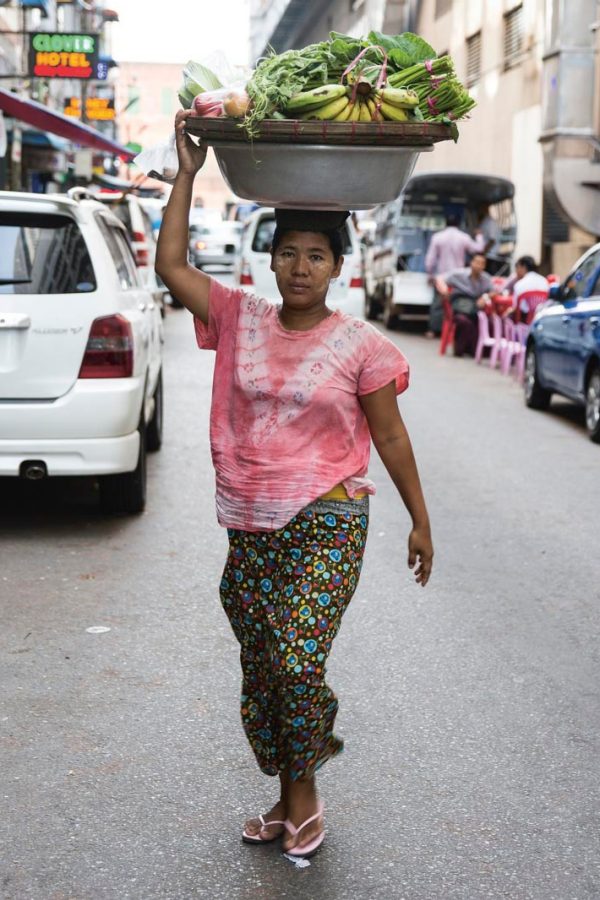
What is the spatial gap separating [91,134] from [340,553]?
1661 cm

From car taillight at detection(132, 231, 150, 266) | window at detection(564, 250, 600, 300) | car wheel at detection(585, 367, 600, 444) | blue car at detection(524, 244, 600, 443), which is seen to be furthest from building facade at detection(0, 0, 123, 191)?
car wheel at detection(585, 367, 600, 444)

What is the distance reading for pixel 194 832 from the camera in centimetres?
385

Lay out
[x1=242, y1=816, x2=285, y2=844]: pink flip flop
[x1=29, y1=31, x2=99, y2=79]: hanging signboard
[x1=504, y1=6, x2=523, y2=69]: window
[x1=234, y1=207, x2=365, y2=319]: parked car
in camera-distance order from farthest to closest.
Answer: [x1=504, y1=6, x2=523, y2=69]: window, [x1=29, y1=31, x2=99, y2=79]: hanging signboard, [x1=234, y1=207, x2=365, y2=319]: parked car, [x1=242, y1=816, x2=285, y2=844]: pink flip flop

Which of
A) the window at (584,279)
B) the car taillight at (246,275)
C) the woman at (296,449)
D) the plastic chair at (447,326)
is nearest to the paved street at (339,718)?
the woman at (296,449)

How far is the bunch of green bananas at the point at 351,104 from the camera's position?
3375 millimetres

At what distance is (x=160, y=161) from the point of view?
140 inches

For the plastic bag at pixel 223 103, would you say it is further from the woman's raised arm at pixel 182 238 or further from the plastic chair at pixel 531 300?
the plastic chair at pixel 531 300

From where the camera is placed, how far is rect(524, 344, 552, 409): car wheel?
46.0 ft

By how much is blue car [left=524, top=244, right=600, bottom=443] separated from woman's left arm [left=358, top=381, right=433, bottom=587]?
8.29 metres

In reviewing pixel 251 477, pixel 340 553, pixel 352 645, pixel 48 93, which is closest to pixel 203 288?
pixel 251 477

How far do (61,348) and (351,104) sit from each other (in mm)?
4124

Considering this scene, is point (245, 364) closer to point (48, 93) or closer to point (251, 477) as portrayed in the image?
point (251, 477)

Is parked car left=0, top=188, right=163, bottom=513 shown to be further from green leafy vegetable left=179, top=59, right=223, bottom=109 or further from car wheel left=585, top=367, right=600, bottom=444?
car wheel left=585, top=367, right=600, bottom=444

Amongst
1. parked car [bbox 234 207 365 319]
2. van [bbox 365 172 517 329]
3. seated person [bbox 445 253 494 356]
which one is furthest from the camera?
van [bbox 365 172 517 329]
